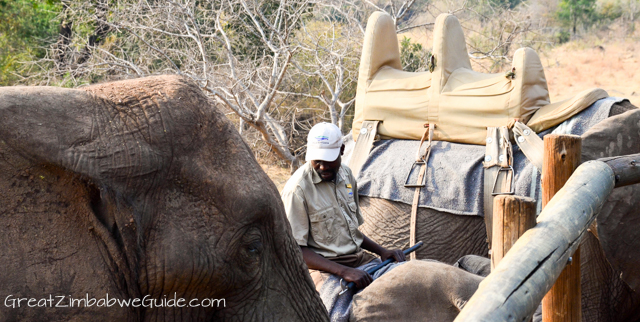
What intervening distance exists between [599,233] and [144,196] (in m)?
2.96

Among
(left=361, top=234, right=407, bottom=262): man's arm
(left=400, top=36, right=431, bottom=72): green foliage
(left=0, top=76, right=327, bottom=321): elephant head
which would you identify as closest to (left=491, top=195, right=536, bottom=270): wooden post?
(left=0, top=76, right=327, bottom=321): elephant head

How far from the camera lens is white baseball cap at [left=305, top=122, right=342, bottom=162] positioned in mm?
3287

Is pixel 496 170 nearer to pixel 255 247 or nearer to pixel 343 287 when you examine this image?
pixel 343 287

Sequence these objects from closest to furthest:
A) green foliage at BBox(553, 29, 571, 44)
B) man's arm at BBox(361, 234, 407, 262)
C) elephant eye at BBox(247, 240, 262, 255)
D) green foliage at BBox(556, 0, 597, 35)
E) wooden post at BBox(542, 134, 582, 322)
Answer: elephant eye at BBox(247, 240, 262, 255) → wooden post at BBox(542, 134, 582, 322) → man's arm at BBox(361, 234, 407, 262) → green foliage at BBox(553, 29, 571, 44) → green foliage at BBox(556, 0, 597, 35)

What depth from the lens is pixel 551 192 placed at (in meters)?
2.61

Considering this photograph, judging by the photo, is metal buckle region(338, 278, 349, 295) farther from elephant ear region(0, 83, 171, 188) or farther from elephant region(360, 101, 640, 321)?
elephant ear region(0, 83, 171, 188)

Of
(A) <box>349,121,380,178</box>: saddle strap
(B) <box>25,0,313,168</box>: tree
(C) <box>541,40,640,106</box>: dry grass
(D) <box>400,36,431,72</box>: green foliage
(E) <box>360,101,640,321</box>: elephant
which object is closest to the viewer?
Result: (E) <box>360,101,640,321</box>: elephant

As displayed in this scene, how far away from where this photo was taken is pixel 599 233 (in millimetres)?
3824

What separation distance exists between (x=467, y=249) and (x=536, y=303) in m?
2.76

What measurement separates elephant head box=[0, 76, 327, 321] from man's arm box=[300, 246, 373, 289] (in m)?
1.15

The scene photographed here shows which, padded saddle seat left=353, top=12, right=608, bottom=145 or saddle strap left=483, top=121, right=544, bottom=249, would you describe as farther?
padded saddle seat left=353, top=12, right=608, bottom=145

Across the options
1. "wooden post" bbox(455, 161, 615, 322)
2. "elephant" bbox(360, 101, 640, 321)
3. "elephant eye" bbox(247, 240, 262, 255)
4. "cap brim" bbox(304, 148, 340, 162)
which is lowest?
"elephant" bbox(360, 101, 640, 321)

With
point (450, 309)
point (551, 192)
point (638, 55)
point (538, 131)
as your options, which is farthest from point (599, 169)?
point (638, 55)

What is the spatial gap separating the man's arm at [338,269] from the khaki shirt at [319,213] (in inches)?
3.3
